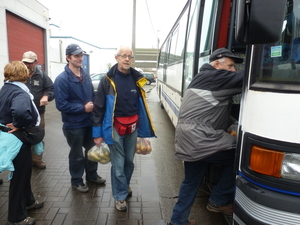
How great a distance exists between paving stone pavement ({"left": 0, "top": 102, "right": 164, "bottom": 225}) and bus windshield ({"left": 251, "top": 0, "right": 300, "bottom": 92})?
2011 millimetres

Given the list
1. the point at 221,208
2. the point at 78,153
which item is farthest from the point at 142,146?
the point at 221,208

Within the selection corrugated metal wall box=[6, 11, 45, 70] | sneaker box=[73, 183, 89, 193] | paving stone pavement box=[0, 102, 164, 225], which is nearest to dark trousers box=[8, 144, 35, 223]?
paving stone pavement box=[0, 102, 164, 225]

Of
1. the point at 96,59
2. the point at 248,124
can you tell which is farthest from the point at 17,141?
the point at 96,59

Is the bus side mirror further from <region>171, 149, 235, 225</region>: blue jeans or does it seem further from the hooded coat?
<region>171, 149, 235, 225</region>: blue jeans

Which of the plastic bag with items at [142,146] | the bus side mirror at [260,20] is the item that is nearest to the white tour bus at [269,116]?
the bus side mirror at [260,20]

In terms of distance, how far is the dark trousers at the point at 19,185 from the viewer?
2.70 metres

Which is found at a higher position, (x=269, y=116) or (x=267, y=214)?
(x=269, y=116)

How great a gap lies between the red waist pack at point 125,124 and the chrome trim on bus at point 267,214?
5.17 feet

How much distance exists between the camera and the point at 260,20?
1539mm

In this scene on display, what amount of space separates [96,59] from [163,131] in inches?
1122

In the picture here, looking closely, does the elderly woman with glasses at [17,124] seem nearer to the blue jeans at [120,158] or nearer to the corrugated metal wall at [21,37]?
the blue jeans at [120,158]

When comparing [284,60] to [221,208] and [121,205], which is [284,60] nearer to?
[221,208]

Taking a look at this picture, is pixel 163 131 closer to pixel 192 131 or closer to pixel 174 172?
pixel 174 172

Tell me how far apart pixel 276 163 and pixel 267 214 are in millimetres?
351
